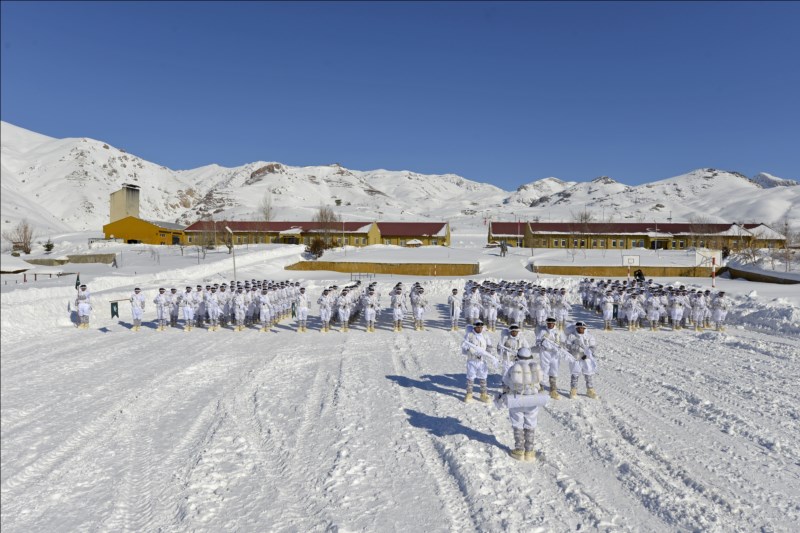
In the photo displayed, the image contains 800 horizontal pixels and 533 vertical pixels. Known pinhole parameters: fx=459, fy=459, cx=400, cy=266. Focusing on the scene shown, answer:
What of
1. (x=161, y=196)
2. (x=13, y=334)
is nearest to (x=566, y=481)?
(x=13, y=334)

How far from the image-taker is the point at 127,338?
57.7 feet

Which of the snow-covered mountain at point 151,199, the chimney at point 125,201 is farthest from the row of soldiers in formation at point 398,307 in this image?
the chimney at point 125,201

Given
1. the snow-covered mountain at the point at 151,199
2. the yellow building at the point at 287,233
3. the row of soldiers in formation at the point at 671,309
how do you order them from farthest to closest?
the snow-covered mountain at the point at 151,199, the yellow building at the point at 287,233, the row of soldiers in formation at the point at 671,309

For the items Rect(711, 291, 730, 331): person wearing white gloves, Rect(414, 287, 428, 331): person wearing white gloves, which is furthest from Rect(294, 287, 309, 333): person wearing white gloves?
Rect(711, 291, 730, 331): person wearing white gloves

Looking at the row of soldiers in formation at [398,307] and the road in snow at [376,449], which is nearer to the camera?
the road in snow at [376,449]

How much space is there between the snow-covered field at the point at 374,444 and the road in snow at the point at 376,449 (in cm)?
4

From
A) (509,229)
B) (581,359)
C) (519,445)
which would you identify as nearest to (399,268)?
(581,359)

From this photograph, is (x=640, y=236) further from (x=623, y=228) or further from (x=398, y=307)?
(x=398, y=307)

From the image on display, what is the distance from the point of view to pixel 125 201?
10731 cm

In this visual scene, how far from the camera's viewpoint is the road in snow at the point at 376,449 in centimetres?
617

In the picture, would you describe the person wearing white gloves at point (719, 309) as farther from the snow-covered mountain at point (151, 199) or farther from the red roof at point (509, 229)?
the snow-covered mountain at point (151, 199)

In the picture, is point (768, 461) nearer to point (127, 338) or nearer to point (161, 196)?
point (127, 338)

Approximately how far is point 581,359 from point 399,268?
34.7 metres

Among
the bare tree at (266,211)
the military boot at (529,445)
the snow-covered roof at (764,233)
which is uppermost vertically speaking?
the bare tree at (266,211)
